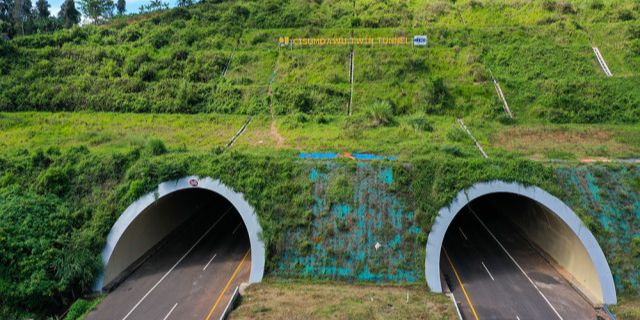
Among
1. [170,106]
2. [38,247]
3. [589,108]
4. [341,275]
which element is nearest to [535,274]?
[341,275]

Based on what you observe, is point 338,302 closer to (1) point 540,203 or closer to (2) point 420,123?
(1) point 540,203

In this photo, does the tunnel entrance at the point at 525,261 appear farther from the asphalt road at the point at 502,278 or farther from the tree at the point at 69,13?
the tree at the point at 69,13

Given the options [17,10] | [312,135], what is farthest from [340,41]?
[17,10]

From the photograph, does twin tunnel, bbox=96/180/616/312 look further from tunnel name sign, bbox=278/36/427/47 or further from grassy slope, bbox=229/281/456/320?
tunnel name sign, bbox=278/36/427/47

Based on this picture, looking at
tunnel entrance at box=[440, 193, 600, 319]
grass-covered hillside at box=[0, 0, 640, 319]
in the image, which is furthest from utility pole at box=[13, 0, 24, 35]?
tunnel entrance at box=[440, 193, 600, 319]

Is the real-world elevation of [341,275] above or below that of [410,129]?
below

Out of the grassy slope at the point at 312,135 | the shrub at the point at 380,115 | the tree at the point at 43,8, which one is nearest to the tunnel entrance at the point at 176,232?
the grassy slope at the point at 312,135

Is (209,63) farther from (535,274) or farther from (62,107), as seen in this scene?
(535,274)
